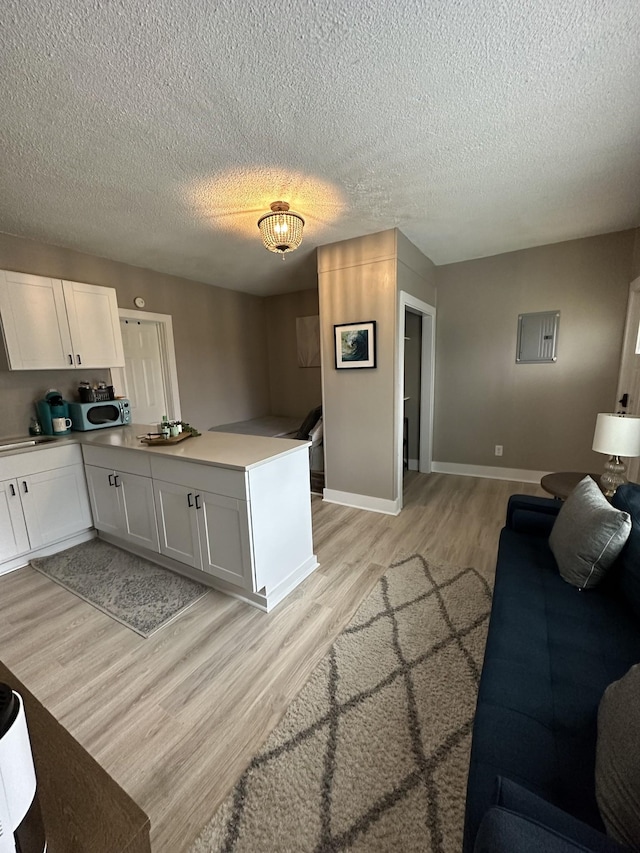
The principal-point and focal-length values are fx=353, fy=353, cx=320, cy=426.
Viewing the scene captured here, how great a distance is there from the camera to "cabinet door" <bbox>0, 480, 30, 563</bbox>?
8.26ft

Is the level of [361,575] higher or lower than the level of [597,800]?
lower

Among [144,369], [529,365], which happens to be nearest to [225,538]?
[144,369]

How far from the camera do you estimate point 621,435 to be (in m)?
2.16

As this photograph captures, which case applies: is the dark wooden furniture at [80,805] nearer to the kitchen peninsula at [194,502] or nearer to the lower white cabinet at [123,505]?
the kitchen peninsula at [194,502]

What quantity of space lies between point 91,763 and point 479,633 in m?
1.78

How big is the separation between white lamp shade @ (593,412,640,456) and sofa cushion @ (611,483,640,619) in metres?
0.65

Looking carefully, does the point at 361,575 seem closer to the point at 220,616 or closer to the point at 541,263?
the point at 220,616

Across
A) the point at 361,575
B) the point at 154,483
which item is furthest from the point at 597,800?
the point at 154,483

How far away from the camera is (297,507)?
2346mm

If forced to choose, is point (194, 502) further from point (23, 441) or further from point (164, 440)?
A: point (23, 441)

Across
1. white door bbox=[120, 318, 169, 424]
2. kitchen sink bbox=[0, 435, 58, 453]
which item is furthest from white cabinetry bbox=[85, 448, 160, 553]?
white door bbox=[120, 318, 169, 424]

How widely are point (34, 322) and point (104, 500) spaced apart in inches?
61.2

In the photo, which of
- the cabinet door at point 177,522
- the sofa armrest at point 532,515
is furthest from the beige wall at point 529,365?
the cabinet door at point 177,522

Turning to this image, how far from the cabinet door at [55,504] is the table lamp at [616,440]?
12.6 feet
